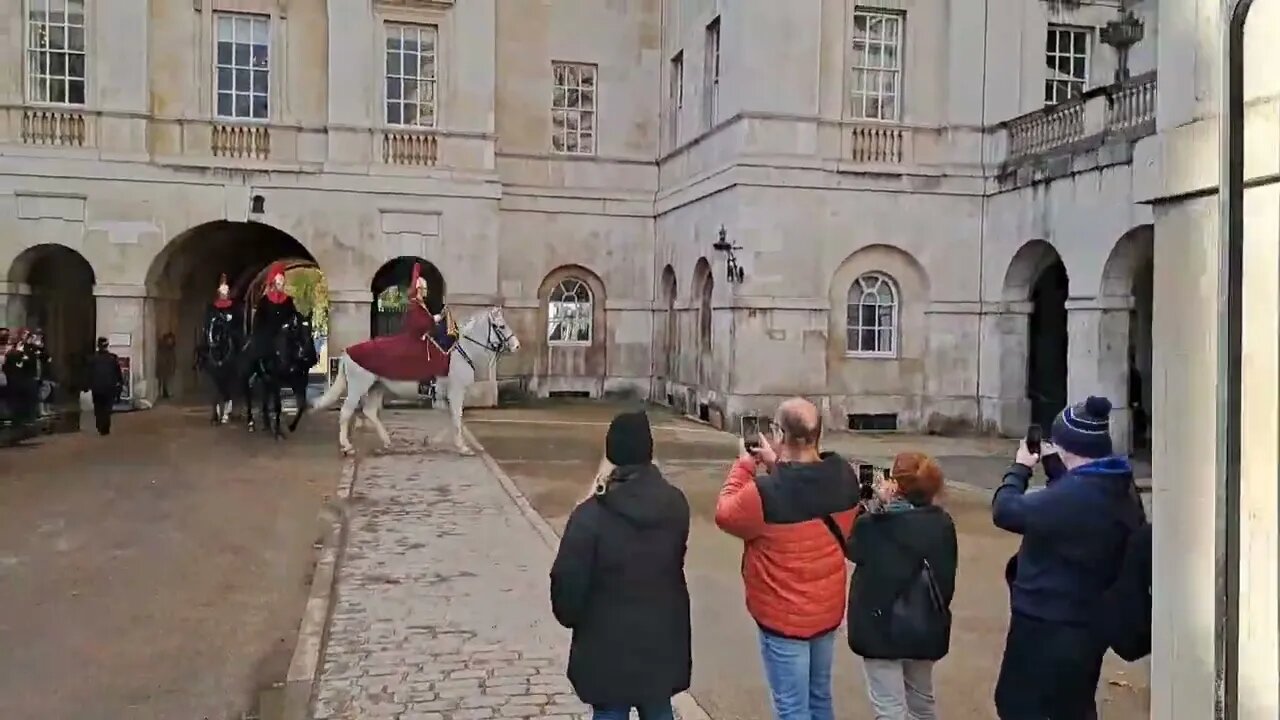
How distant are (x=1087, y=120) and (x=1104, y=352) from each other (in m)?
3.52

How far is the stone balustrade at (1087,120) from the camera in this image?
15102 mm

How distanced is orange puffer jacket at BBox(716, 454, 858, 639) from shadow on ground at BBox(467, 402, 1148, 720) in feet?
4.64

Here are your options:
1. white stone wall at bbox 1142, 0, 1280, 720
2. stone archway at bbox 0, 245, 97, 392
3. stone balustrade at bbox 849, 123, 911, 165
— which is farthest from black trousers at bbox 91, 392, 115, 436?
white stone wall at bbox 1142, 0, 1280, 720

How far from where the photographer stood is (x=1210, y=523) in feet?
11.1

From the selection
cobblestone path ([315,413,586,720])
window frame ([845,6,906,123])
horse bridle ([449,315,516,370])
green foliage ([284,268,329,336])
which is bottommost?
cobblestone path ([315,413,586,720])

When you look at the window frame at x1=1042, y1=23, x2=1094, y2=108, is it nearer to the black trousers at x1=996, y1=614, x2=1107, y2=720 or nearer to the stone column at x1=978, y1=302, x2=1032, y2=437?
the stone column at x1=978, y1=302, x2=1032, y2=437

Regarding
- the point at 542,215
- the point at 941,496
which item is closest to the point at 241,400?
the point at 542,215

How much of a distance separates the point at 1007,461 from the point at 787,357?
4.24 metres

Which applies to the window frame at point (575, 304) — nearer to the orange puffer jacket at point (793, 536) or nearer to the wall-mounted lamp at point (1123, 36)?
the wall-mounted lamp at point (1123, 36)

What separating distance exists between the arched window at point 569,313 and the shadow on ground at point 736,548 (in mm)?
3776

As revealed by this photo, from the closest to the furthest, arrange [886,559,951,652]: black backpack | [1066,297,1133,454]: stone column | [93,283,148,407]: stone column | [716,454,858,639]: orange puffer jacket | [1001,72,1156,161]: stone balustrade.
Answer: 1. [716,454,858,639]: orange puffer jacket
2. [886,559,951,652]: black backpack
3. [1001,72,1156,161]: stone balustrade
4. [1066,297,1133,454]: stone column
5. [93,283,148,407]: stone column

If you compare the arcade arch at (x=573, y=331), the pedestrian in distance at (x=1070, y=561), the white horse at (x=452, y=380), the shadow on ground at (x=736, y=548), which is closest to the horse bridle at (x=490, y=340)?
the white horse at (x=452, y=380)

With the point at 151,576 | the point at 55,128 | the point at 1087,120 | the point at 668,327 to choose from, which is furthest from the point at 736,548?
the point at 55,128

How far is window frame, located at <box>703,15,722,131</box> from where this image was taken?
66.6ft
